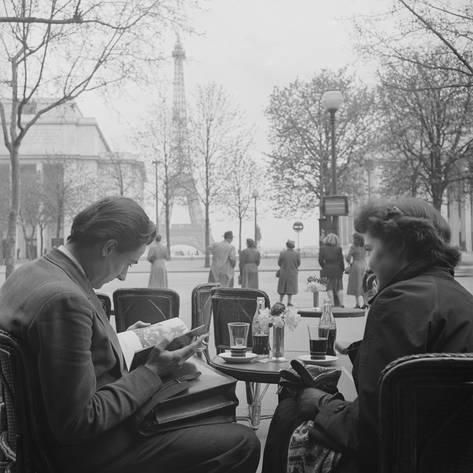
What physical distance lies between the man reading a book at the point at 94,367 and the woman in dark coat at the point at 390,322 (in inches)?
10.4

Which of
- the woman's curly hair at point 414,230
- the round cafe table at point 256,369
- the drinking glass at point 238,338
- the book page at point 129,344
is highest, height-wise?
the woman's curly hair at point 414,230

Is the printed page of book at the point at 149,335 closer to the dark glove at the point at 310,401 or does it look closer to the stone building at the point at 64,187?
the dark glove at the point at 310,401

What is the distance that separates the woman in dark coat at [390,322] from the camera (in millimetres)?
2078

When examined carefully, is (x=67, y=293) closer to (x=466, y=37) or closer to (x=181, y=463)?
(x=181, y=463)

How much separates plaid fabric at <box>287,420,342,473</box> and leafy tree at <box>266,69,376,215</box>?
33.1 meters

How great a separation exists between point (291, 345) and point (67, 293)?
25.2 feet

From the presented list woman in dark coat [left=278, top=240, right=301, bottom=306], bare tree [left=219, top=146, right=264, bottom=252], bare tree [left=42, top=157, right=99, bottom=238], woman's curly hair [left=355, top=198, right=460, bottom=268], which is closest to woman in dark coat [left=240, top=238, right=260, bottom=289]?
woman in dark coat [left=278, top=240, right=301, bottom=306]

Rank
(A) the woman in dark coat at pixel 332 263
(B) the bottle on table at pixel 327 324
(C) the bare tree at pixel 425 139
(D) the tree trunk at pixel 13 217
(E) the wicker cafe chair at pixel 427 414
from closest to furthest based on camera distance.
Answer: (E) the wicker cafe chair at pixel 427 414
(B) the bottle on table at pixel 327 324
(D) the tree trunk at pixel 13 217
(A) the woman in dark coat at pixel 332 263
(C) the bare tree at pixel 425 139

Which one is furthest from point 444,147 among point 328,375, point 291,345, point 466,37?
point 328,375

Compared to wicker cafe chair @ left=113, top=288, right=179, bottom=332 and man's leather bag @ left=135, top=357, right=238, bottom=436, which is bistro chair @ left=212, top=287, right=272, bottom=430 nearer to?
wicker cafe chair @ left=113, top=288, right=179, bottom=332

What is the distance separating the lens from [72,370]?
2.00 metres

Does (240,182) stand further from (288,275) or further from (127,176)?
(288,275)

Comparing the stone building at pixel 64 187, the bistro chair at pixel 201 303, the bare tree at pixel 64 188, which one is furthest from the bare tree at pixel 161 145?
the bistro chair at pixel 201 303

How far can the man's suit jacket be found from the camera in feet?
6.58
